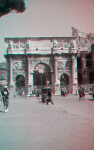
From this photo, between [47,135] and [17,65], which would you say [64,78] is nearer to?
[17,65]

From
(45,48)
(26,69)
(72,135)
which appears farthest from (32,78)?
(72,135)

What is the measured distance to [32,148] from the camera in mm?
4051

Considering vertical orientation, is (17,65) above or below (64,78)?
above

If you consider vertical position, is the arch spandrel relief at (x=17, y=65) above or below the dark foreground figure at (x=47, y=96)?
above

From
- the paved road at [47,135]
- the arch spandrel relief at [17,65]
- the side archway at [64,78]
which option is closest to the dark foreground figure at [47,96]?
the paved road at [47,135]

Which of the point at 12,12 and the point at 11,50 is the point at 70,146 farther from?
the point at 11,50

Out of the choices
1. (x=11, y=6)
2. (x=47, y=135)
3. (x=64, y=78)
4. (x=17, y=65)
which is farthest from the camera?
(x=17, y=65)

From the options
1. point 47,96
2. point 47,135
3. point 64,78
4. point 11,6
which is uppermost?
point 11,6

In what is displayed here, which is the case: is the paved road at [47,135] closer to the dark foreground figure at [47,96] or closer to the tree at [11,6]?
the tree at [11,6]

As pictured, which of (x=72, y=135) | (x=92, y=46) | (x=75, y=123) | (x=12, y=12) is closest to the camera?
(x=72, y=135)

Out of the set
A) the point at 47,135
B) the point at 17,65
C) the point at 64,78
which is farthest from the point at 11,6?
the point at 17,65

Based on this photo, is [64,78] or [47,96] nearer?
[47,96]

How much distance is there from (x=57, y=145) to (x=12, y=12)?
4.42m

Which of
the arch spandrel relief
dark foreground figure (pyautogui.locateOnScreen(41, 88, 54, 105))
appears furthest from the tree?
the arch spandrel relief
